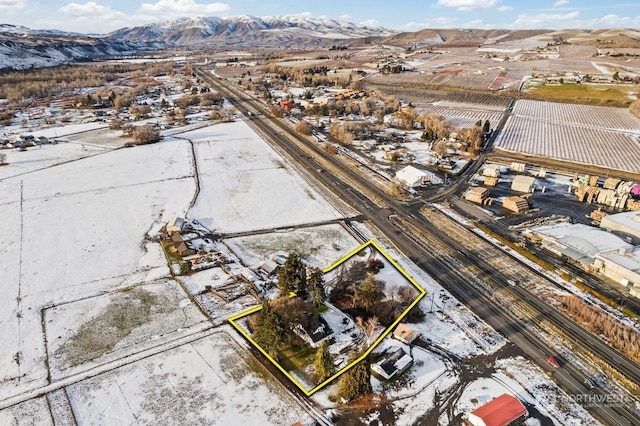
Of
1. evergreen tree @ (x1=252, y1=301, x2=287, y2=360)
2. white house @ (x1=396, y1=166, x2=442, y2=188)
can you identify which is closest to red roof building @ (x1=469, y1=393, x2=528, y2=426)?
evergreen tree @ (x1=252, y1=301, x2=287, y2=360)

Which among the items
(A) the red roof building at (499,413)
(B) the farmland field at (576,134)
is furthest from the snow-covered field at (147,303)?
(B) the farmland field at (576,134)

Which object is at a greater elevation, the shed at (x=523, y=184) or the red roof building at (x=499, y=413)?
the shed at (x=523, y=184)

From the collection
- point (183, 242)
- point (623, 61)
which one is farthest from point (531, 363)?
point (623, 61)

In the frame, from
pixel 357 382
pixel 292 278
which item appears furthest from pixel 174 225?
pixel 357 382

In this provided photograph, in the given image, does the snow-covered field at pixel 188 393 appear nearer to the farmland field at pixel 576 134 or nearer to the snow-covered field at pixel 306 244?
the snow-covered field at pixel 306 244

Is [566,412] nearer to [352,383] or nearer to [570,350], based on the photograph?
[570,350]

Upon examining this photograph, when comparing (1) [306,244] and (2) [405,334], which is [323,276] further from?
(2) [405,334]

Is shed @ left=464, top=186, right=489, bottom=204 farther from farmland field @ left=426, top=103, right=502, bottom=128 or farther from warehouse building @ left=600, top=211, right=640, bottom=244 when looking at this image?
farmland field @ left=426, top=103, right=502, bottom=128

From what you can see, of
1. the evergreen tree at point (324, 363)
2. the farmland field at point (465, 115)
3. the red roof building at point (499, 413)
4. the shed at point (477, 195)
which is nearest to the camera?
the red roof building at point (499, 413)
